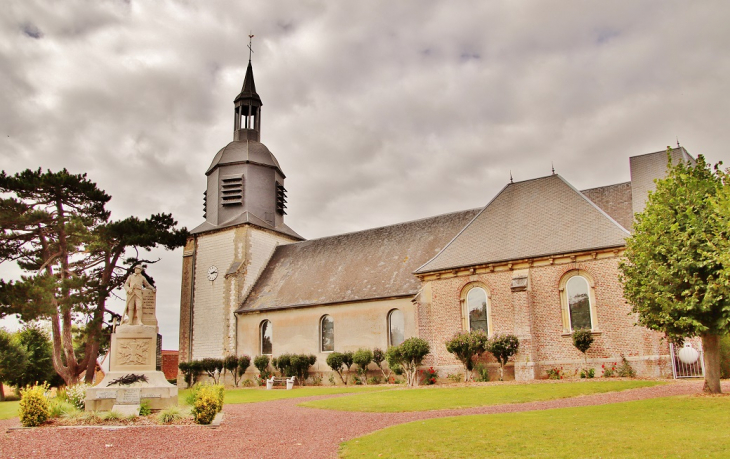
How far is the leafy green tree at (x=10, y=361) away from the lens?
32375 millimetres

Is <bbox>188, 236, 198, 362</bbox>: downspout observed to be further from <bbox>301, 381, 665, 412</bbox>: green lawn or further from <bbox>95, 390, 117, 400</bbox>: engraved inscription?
<bbox>95, 390, 117, 400</bbox>: engraved inscription

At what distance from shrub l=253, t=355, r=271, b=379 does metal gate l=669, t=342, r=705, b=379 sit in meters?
20.5

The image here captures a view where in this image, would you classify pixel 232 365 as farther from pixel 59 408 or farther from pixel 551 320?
pixel 59 408

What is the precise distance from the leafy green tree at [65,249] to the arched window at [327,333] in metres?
9.58

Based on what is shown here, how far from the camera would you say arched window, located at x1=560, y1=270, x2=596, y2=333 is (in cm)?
2277

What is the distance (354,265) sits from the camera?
3353cm

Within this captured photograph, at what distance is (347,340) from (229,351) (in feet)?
28.4

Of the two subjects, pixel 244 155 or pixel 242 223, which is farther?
pixel 244 155

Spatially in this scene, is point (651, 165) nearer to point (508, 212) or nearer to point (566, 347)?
point (508, 212)

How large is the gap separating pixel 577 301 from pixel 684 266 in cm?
843

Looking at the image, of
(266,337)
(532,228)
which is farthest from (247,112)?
(532,228)

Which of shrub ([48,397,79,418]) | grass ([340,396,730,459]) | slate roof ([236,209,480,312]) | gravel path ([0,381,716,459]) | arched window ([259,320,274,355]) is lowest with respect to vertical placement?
gravel path ([0,381,716,459])

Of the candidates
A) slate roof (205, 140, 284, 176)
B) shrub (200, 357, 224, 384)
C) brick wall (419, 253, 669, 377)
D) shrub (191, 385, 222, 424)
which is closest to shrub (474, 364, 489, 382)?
brick wall (419, 253, 669, 377)

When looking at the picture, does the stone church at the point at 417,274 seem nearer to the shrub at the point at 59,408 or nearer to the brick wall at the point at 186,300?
the brick wall at the point at 186,300
